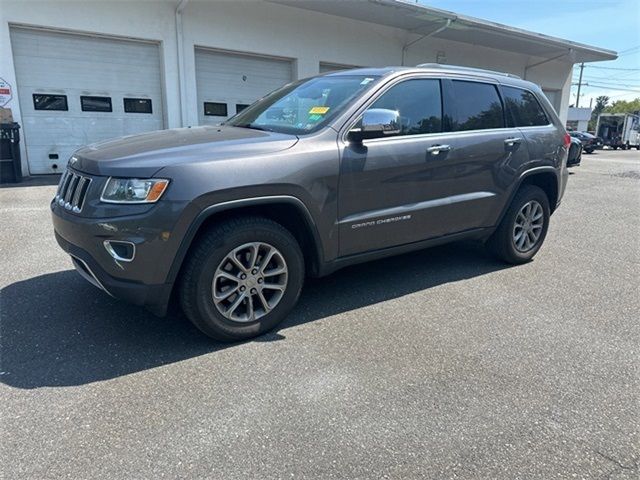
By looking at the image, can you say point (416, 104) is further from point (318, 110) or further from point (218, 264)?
point (218, 264)

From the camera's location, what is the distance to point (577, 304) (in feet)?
13.5

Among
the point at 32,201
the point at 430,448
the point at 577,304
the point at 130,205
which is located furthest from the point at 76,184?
the point at 32,201

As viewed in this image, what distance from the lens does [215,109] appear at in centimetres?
1295

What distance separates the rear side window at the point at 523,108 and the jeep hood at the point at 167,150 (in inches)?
104

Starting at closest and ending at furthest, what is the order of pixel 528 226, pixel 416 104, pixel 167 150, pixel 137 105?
pixel 167 150
pixel 416 104
pixel 528 226
pixel 137 105

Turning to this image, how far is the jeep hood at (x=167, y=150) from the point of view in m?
2.86

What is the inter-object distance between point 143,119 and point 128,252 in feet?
33.7

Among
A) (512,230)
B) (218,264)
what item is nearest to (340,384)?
(218,264)

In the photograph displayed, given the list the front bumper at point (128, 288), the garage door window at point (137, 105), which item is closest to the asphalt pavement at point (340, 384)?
the front bumper at point (128, 288)

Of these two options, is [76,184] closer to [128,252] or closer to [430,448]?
[128,252]

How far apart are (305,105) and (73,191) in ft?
6.19

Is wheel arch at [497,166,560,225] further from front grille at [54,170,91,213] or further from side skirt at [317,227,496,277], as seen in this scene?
front grille at [54,170,91,213]

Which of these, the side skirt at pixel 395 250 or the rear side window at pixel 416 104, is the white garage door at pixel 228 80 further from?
the side skirt at pixel 395 250

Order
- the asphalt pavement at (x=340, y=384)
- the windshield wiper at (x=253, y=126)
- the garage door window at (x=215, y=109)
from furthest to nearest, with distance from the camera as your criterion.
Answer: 1. the garage door window at (x=215, y=109)
2. the windshield wiper at (x=253, y=126)
3. the asphalt pavement at (x=340, y=384)
